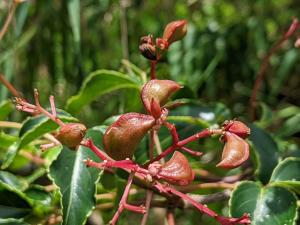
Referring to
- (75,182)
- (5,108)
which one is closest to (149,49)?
(75,182)

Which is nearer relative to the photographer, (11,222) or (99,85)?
(11,222)

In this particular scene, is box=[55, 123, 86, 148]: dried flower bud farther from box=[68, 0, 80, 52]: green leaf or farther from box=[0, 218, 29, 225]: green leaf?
box=[68, 0, 80, 52]: green leaf

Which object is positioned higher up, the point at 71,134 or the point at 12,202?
the point at 71,134

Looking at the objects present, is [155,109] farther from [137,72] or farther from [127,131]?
[137,72]

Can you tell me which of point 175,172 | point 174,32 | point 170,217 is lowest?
point 170,217

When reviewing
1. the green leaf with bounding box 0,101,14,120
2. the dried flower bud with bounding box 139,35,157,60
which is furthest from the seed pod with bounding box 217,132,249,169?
the green leaf with bounding box 0,101,14,120

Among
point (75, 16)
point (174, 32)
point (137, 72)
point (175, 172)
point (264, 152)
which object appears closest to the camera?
point (175, 172)

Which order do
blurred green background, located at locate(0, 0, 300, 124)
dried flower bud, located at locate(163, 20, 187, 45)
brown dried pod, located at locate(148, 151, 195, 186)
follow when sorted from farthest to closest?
blurred green background, located at locate(0, 0, 300, 124) → dried flower bud, located at locate(163, 20, 187, 45) → brown dried pod, located at locate(148, 151, 195, 186)
